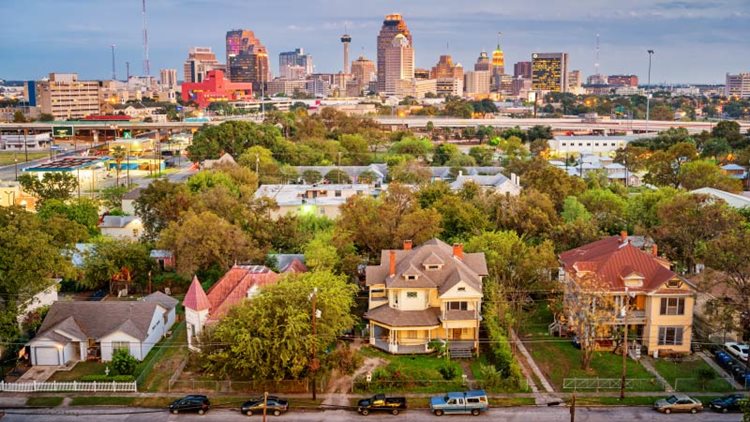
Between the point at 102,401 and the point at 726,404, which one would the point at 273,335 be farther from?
the point at 726,404

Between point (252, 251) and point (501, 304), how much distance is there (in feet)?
55.7

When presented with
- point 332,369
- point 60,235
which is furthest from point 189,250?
point 332,369

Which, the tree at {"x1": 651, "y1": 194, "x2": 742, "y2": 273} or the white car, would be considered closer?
the white car

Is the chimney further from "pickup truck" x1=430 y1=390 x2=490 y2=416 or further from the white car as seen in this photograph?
the white car

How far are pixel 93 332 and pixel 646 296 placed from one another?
2801 centimetres

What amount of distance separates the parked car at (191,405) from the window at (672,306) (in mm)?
22564

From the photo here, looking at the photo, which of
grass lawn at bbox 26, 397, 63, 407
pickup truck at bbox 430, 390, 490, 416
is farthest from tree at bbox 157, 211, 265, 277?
pickup truck at bbox 430, 390, 490, 416

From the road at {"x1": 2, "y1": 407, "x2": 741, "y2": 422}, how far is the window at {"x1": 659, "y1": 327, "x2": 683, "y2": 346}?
6.82m

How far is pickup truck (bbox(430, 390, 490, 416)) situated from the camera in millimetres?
30469

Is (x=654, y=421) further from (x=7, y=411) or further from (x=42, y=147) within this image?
(x=42, y=147)

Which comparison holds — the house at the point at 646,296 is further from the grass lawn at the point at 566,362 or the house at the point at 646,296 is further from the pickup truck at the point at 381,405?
the pickup truck at the point at 381,405

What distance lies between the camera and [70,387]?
33.3 m

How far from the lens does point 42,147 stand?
164 m

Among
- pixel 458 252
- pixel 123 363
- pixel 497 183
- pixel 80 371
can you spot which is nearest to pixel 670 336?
pixel 458 252
